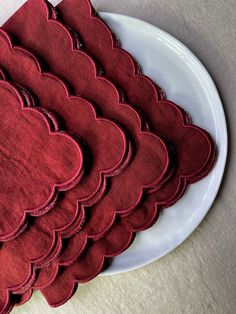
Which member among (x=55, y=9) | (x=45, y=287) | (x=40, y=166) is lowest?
(x=45, y=287)

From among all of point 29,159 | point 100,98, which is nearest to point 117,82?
point 100,98

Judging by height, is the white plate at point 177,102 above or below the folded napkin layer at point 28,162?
above

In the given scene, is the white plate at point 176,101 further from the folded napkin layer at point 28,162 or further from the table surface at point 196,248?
the folded napkin layer at point 28,162

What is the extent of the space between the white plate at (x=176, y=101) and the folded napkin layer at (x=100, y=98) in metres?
0.06

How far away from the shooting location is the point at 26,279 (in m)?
0.51

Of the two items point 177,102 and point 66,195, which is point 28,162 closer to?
point 66,195

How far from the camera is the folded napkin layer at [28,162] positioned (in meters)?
0.48

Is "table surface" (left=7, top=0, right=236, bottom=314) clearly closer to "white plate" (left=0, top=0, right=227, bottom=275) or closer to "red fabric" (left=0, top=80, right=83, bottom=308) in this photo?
"white plate" (left=0, top=0, right=227, bottom=275)

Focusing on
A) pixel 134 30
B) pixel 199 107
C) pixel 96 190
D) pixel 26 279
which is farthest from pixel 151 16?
pixel 26 279

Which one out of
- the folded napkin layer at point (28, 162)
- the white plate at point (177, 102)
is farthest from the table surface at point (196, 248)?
the folded napkin layer at point (28, 162)

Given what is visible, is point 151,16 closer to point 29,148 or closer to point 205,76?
point 205,76

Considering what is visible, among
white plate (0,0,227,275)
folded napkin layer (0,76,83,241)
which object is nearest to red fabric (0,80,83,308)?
folded napkin layer (0,76,83,241)

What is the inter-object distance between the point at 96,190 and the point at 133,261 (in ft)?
0.37

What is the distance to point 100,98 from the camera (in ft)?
1.63
